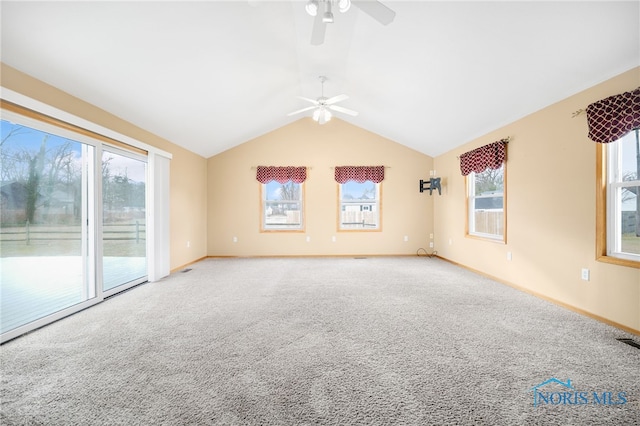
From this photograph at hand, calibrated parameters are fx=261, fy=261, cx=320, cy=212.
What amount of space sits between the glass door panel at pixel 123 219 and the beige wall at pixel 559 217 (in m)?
5.45

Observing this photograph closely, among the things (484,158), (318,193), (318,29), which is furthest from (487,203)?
(318,29)

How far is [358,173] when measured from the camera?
6.12 m

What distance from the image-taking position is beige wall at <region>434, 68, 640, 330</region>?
8.18ft

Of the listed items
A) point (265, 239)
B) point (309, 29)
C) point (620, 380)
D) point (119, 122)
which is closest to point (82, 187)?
point (119, 122)

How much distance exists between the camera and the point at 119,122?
3469mm

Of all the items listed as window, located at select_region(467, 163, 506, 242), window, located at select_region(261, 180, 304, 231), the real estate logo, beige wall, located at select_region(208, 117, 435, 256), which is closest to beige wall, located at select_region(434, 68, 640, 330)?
window, located at select_region(467, 163, 506, 242)

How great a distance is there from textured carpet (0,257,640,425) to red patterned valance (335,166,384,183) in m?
3.41

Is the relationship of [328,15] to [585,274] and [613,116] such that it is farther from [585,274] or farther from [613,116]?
[585,274]

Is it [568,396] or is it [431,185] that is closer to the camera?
[568,396]

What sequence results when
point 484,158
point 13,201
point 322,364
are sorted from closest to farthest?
point 322,364, point 13,201, point 484,158

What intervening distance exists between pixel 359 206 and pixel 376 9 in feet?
14.7

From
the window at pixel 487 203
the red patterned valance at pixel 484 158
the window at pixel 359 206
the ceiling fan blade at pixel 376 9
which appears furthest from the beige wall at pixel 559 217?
the window at pixel 359 206

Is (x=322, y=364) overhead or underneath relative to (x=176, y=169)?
underneath

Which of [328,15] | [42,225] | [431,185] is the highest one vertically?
[328,15]
